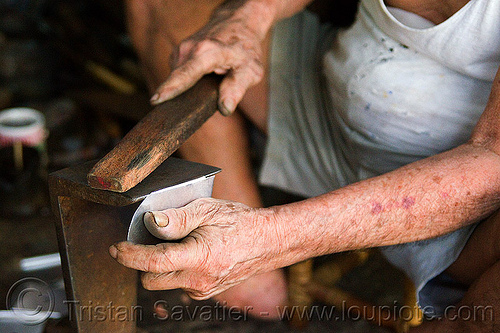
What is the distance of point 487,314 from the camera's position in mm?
779

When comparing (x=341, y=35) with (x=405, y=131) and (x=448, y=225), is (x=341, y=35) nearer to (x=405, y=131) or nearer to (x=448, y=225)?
(x=405, y=131)

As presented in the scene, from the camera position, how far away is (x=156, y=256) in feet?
2.17

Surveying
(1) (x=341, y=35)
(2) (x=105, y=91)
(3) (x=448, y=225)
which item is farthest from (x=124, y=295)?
(2) (x=105, y=91)

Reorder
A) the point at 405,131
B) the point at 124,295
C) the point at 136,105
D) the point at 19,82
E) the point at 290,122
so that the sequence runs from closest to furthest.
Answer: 1. the point at 124,295
2. the point at 405,131
3. the point at 290,122
4. the point at 136,105
5. the point at 19,82

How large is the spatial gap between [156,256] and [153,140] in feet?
0.65

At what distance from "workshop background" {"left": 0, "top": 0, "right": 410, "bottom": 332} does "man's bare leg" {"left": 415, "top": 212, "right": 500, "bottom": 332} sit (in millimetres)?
645

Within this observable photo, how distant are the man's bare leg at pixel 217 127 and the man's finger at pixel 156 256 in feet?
2.23

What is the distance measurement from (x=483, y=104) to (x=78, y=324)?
0.83 metres

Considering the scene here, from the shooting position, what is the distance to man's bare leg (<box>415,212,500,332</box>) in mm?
781

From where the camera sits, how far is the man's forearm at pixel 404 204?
2.67 feet

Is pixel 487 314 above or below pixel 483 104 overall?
below

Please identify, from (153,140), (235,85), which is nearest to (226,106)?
(235,85)

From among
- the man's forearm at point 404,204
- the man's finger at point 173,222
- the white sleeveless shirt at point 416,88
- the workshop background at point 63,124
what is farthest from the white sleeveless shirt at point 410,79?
the man's finger at point 173,222

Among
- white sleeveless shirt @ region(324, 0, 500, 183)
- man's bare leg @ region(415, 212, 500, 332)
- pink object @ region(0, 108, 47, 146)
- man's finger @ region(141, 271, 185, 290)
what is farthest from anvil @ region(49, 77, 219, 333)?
pink object @ region(0, 108, 47, 146)
